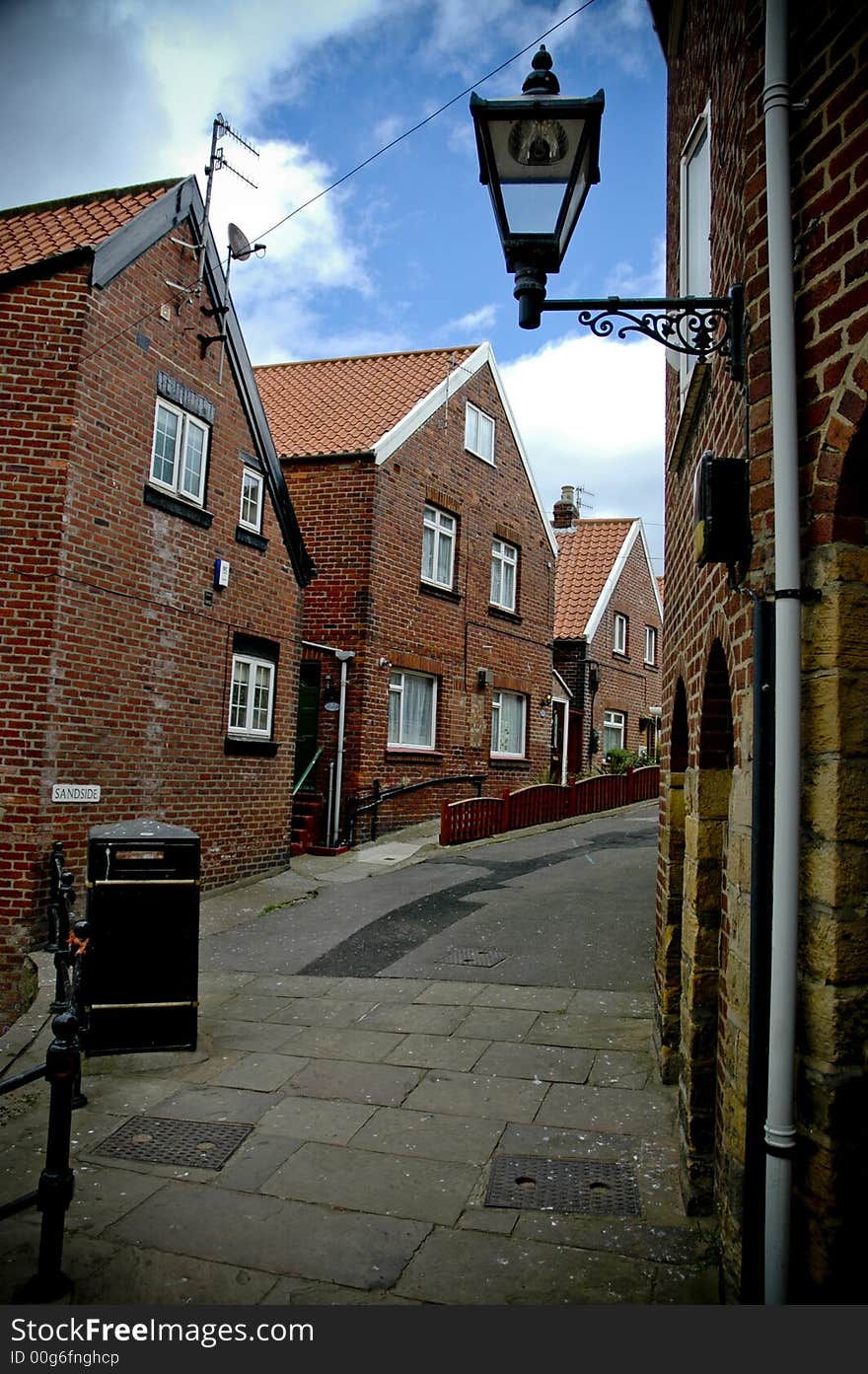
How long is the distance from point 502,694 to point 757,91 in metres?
16.7

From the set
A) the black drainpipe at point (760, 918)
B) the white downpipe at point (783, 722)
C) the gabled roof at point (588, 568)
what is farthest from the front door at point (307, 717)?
the white downpipe at point (783, 722)

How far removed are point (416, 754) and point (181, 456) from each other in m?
6.93

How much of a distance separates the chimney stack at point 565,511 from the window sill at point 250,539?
57.4ft

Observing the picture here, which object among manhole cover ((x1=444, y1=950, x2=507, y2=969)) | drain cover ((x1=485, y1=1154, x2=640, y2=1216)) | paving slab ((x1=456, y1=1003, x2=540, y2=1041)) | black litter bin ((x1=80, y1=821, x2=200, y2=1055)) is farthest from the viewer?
manhole cover ((x1=444, y1=950, x2=507, y2=969))

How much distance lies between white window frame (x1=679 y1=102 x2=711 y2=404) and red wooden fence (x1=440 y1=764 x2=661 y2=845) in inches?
381

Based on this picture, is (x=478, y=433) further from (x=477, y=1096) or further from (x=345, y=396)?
(x=477, y=1096)

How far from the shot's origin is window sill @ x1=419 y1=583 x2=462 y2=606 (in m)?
16.9

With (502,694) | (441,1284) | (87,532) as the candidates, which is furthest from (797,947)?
(502,694)

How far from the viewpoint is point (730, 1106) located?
342 cm

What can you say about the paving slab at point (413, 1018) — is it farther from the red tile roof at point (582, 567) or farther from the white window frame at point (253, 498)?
the red tile roof at point (582, 567)

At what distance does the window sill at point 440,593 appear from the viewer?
664 inches

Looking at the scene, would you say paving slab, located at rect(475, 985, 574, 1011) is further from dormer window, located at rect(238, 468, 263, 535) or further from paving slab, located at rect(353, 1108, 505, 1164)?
dormer window, located at rect(238, 468, 263, 535)

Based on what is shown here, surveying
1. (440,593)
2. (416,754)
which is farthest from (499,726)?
(440,593)

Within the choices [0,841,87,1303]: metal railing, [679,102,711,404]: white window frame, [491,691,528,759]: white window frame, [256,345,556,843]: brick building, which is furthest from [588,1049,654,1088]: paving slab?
[491,691,528,759]: white window frame
